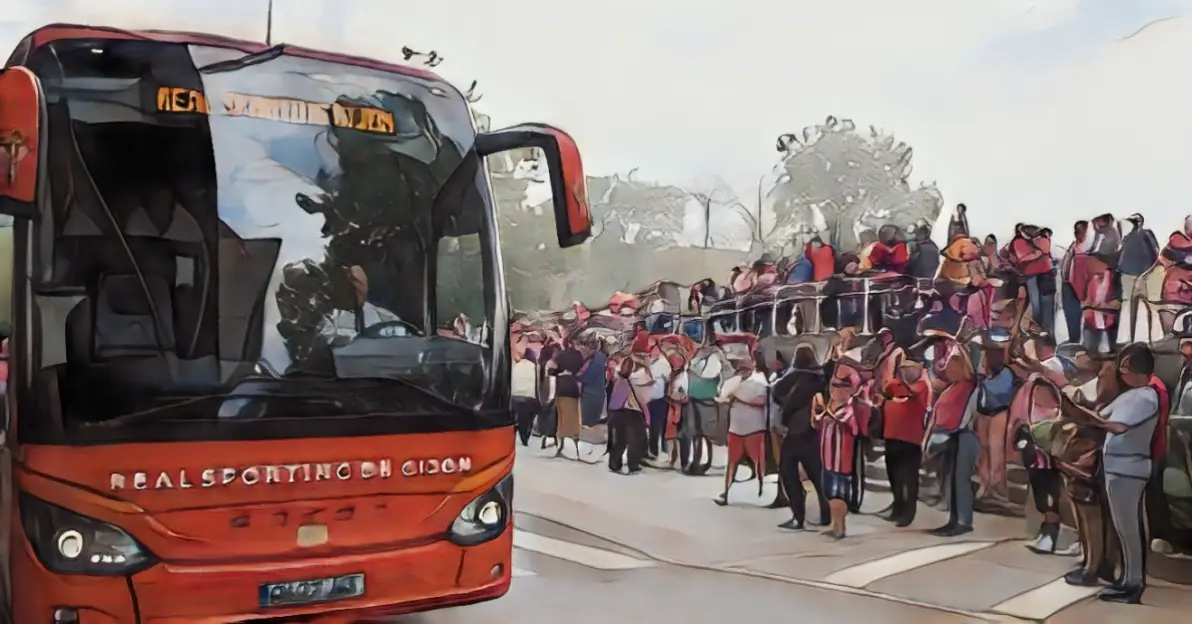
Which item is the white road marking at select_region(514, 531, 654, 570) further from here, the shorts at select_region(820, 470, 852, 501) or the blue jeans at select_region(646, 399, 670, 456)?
the shorts at select_region(820, 470, 852, 501)

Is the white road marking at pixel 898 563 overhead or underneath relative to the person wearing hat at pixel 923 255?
underneath

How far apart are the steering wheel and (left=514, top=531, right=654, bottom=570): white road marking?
1926 millimetres

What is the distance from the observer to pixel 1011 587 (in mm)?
4789

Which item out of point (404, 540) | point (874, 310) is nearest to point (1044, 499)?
point (874, 310)

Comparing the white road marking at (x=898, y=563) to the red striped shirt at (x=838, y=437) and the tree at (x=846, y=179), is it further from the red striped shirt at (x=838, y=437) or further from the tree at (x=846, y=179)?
the tree at (x=846, y=179)

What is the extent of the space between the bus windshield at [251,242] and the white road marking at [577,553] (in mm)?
1808

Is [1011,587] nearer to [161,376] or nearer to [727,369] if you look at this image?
[727,369]

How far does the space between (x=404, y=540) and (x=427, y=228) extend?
1061 mm

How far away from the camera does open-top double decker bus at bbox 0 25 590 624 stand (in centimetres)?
302

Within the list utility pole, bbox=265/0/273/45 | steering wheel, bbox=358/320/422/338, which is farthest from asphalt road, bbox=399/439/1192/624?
utility pole, bbox=265/0/273/45

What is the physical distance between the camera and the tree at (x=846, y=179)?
525 centimetres

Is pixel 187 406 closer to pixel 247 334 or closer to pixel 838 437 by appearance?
pixel 247 334

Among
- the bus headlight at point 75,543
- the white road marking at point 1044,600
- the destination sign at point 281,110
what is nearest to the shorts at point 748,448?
the white road marking at point 1044,600

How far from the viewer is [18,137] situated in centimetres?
292
